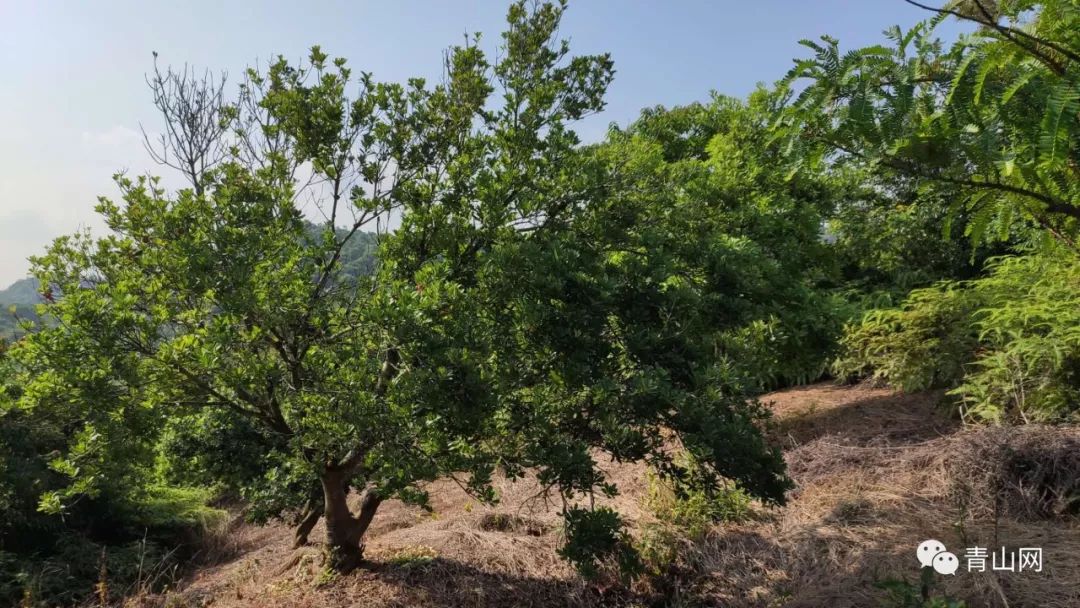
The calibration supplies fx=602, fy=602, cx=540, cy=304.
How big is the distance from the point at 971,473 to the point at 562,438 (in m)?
3.73

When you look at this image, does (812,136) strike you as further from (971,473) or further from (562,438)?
(971,473)

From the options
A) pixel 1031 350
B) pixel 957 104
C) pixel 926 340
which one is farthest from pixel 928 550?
pixel 926 340

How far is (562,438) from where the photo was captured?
11.6 ft

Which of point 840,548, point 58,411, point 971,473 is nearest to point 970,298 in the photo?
point 971,473

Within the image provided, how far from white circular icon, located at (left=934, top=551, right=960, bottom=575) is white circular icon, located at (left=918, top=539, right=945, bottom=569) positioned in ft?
0.11

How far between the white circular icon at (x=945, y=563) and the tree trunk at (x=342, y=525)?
13.1 feet

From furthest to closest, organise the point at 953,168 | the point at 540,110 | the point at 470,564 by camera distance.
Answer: the point at 470,564, the point at 540,110, the point at 953,168

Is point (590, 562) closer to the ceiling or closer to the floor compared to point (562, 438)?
closer to the floor

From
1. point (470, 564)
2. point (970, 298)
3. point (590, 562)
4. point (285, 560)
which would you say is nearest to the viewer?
point (590, 562)

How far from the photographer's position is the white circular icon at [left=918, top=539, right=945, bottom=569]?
3945mm

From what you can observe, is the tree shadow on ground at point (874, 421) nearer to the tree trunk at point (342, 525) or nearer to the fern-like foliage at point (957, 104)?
the tree trunk at point (342, 525)

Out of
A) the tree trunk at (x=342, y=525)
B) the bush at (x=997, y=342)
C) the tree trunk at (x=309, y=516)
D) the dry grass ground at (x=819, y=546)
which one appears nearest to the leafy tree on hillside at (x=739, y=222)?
the bush at (x=997, y=342)

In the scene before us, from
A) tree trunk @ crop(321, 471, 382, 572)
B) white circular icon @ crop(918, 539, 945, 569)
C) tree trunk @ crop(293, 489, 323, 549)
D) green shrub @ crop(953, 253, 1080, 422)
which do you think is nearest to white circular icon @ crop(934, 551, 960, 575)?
white circular icon @ crop(918, 539, 945, 569)

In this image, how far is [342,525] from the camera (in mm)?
5090
